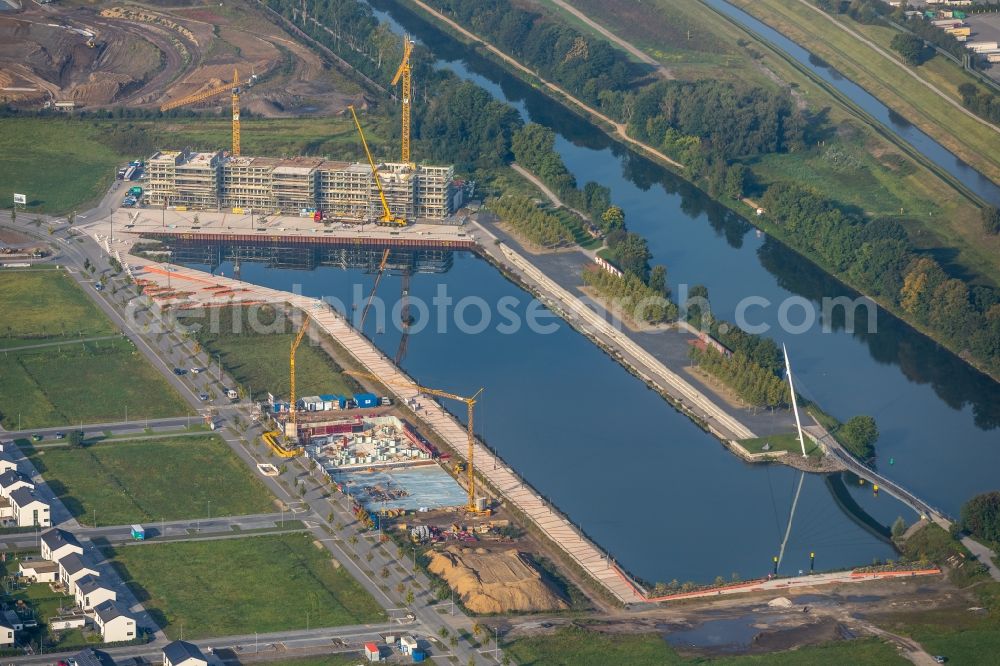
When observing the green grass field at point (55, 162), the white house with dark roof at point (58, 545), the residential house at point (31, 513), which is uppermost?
the white house with dark roof at point (58, 545)

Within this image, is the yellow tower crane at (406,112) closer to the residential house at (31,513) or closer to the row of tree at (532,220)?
the row of tree at (532,220)

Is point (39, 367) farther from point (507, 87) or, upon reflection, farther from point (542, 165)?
point (507, 87)

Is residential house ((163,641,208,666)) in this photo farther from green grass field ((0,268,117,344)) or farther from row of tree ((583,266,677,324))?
row of tree ((583,266,677,324))

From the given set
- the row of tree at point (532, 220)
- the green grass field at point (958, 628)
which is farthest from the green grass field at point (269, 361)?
the green grass field at point (958, 628)

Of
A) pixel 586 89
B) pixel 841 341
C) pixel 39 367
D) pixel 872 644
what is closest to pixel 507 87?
pixel 586 89

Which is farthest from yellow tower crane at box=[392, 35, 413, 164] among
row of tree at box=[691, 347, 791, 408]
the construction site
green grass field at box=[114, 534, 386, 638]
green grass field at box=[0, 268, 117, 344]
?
green grass field at box=[114, 534, 386, 638]

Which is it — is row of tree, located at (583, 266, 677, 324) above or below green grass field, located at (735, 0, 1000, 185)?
below
